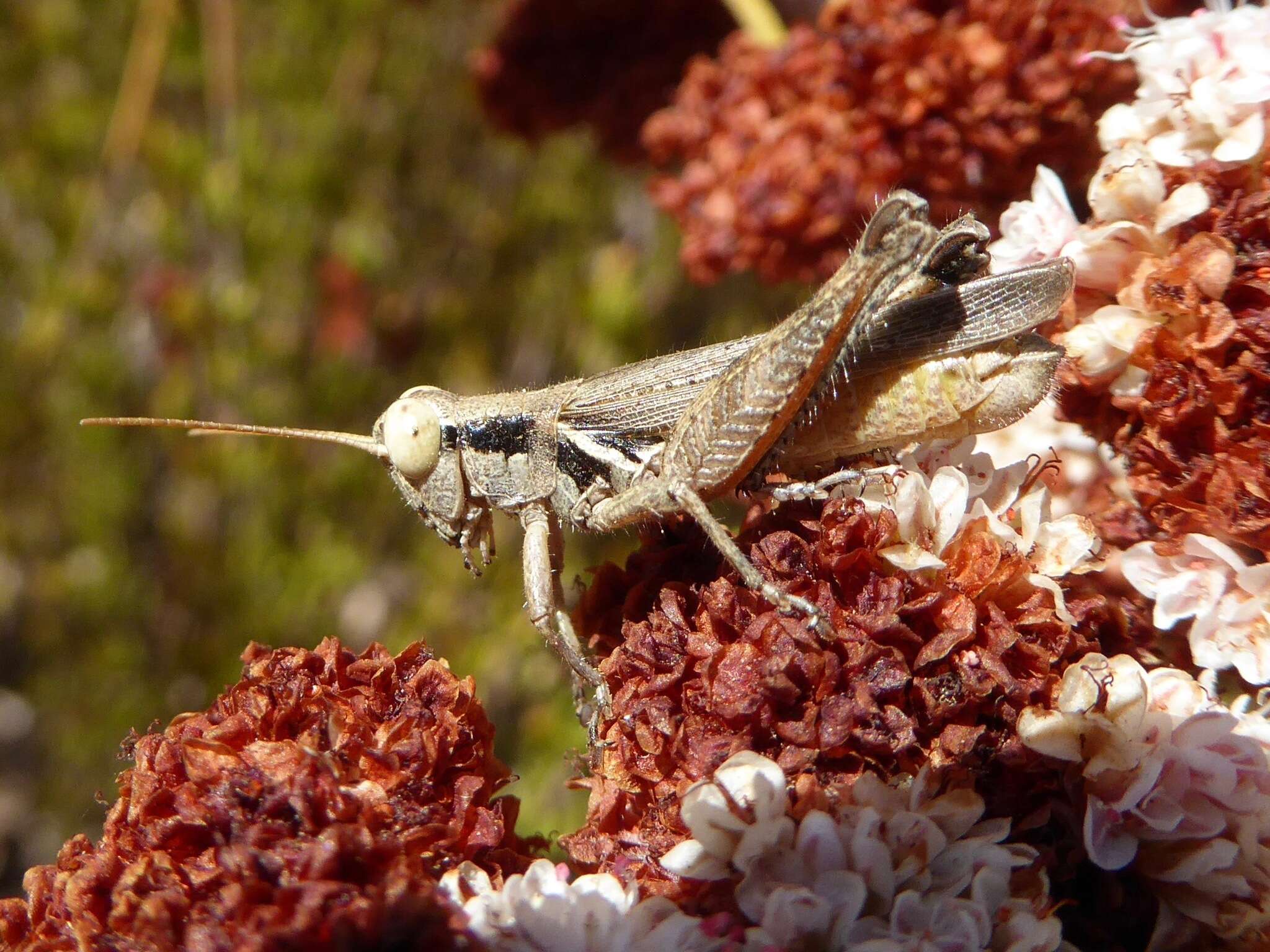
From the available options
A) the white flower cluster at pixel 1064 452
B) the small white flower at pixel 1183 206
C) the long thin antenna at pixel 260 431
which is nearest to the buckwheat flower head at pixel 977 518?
the white flower cluster at pixel 1064 452

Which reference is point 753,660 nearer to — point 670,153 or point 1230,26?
point 1230,26

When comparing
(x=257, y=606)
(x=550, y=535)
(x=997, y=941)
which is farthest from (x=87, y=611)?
(x=997, y=941)

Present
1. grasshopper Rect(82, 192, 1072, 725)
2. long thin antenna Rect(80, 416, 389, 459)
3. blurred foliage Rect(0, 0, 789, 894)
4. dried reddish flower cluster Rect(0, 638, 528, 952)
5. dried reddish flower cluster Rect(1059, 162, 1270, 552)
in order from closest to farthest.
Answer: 1. dried reddish flower cluster Rect(0, 638, 528, 952)
2. dried reddish flower cluster Rect(1059, 162, 1270, 552)
3. grasshopper Rect(82, 192, 1072, 725)
4. long thin antenna Rect(80, 416, 389, 459)
5. blurred foliage Rect(0, 0, 789, 894)

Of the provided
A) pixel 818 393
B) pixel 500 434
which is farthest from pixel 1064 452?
pixel 500 434

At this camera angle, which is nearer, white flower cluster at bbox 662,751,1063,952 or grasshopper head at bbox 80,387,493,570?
white flower cluster at bbox 662,751,1063,952

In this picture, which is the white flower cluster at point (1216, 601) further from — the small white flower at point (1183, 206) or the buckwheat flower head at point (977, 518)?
the small white flower at point (1183, 206)

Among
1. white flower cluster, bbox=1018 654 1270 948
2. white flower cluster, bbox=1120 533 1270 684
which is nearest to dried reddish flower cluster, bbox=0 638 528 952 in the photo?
white flower cluster, bbox=1018 654 1270 948

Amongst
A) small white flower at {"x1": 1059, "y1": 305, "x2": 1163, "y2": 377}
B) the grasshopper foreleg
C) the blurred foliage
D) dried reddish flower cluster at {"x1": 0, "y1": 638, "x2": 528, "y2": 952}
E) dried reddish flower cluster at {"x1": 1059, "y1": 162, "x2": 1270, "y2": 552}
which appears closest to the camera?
dried reddish flower cluster at {"x1": 0, "y1": 638, "x2": 528, "y2": 952}

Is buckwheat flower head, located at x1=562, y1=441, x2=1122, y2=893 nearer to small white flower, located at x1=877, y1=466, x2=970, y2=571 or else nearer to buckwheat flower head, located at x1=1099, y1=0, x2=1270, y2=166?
small white flower, located at x1=877, y1=466, x2=970, y2=571
